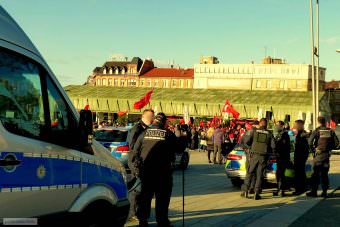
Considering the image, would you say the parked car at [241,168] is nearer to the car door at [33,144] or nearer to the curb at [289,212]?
the curb at [289,212]

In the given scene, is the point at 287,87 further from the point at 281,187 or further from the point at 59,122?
the point at 59,122

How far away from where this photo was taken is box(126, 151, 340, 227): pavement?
324 inches

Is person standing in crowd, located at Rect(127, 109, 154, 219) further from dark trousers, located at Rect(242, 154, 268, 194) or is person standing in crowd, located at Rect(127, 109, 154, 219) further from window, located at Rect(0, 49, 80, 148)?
dark trousers, located at Rect(242, 154, 268, 194)

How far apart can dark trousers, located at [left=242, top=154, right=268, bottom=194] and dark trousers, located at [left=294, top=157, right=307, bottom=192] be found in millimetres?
1757

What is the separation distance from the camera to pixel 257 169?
35.9 feet

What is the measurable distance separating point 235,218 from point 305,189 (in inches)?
189

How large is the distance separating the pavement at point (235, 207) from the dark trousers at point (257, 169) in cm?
37

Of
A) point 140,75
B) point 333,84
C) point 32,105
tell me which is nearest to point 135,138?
point 32,105

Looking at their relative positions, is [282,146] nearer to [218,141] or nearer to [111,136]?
[111,136]

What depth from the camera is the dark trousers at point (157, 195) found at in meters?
7.13

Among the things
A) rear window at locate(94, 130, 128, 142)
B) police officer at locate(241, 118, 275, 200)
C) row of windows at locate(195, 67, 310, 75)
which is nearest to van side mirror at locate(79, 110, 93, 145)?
police officer at locate(241, 118, 275, 200)

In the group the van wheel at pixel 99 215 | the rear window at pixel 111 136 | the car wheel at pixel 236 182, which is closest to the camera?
the van wheel at pixel 99 215

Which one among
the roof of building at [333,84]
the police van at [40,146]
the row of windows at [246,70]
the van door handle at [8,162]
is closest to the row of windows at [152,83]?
the row of windows at [246,70]

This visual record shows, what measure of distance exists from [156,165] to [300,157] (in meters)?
6.27
